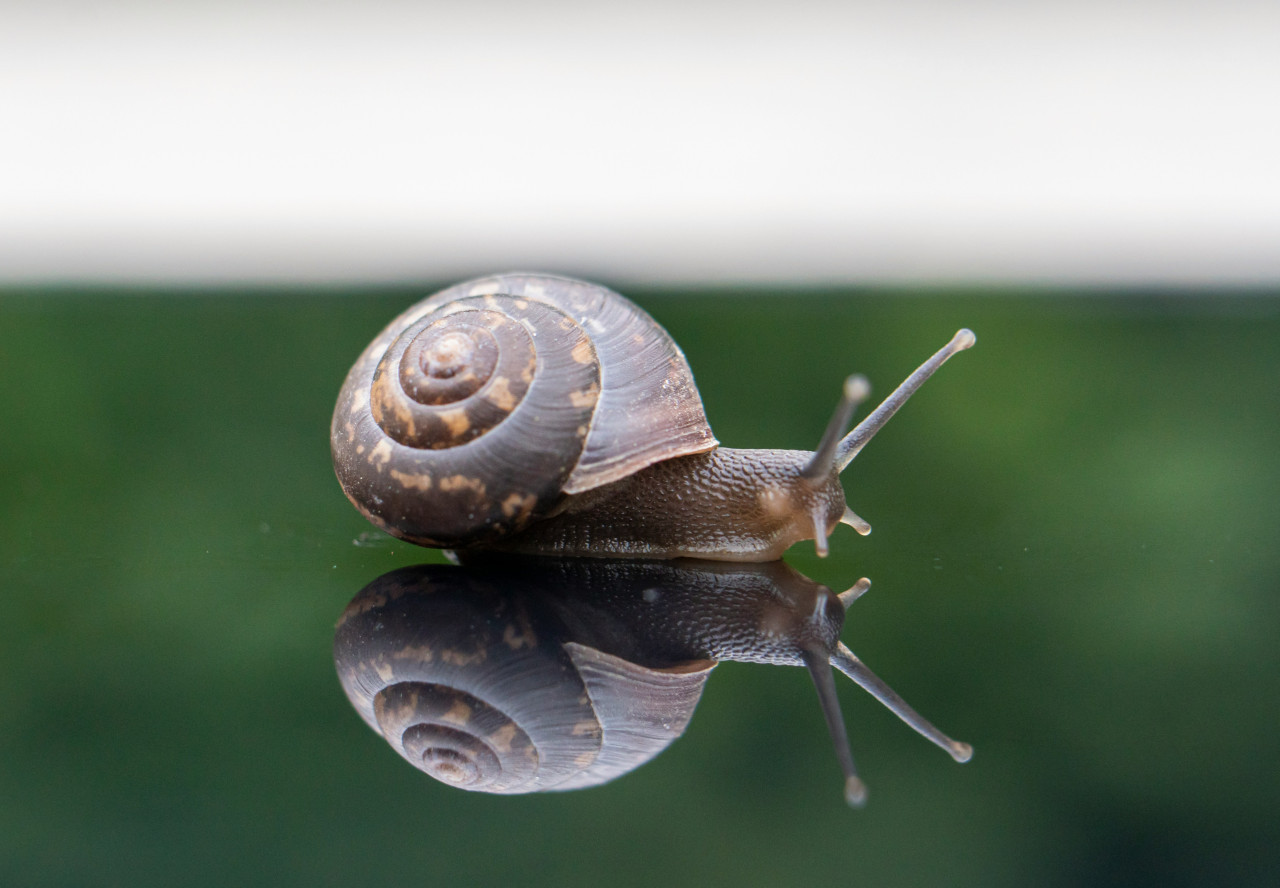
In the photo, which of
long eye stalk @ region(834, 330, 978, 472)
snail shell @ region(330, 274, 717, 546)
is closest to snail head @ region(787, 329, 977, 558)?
long eye stalk @ region(834, 330, 978, 472)

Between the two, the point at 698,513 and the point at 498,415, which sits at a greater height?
the point at 498,415

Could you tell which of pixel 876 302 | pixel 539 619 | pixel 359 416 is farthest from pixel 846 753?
pixel 876 302

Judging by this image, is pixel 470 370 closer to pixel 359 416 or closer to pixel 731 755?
pixel 359 416

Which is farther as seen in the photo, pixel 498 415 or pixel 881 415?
pixel 881 415

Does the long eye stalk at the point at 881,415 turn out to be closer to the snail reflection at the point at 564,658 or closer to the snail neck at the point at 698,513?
the snail neck at the point at 698,513

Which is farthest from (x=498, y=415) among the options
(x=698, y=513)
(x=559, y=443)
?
(x=698, y=513)

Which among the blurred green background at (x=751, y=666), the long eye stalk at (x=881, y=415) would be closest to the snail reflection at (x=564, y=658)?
the blurred green background at (x=751, y=666)

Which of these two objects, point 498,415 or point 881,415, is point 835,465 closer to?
point 881,415
